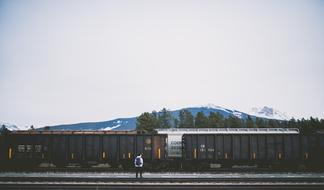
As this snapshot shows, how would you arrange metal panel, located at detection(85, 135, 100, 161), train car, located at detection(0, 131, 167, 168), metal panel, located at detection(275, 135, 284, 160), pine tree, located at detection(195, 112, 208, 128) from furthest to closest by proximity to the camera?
pine tree, located at detection(195, 112, 208, 128) → metal panel, located at detection(85, 135, 100, 161) → train car, located at detection(0, 131, 167, 168) → metal panel, located at detection(275, 135, 284, 160)

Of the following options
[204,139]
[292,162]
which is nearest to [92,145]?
[204,139]

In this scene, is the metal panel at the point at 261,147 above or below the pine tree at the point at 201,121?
below

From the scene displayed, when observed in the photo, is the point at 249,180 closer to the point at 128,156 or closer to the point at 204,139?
the point at 204,139

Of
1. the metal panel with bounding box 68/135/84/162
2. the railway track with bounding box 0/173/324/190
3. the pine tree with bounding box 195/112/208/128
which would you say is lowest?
the railway track with bounding box 0/173/324/190

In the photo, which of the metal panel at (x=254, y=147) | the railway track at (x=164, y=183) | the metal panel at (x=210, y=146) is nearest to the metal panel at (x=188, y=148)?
the metal panel at (x=210, y=146)

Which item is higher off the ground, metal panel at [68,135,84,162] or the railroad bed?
metal panel at [68,135,84,162]

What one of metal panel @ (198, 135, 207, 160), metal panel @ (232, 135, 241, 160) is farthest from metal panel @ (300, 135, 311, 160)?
metal panel @ (198, 135, 207, 160)

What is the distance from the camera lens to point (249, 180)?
16484 millimetres

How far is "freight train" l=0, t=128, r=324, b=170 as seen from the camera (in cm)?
2489

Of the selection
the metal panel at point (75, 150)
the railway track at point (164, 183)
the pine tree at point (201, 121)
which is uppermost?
the pine tree at point (201, 121)

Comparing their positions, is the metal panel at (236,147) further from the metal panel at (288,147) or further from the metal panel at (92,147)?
the metal panel at (92,147)

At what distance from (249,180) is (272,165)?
10.2 m

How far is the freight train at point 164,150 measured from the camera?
24891mm

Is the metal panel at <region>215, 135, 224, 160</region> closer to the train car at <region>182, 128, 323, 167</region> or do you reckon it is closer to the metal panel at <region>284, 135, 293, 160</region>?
the train car at <region>182, 128, 323, 167</region>
